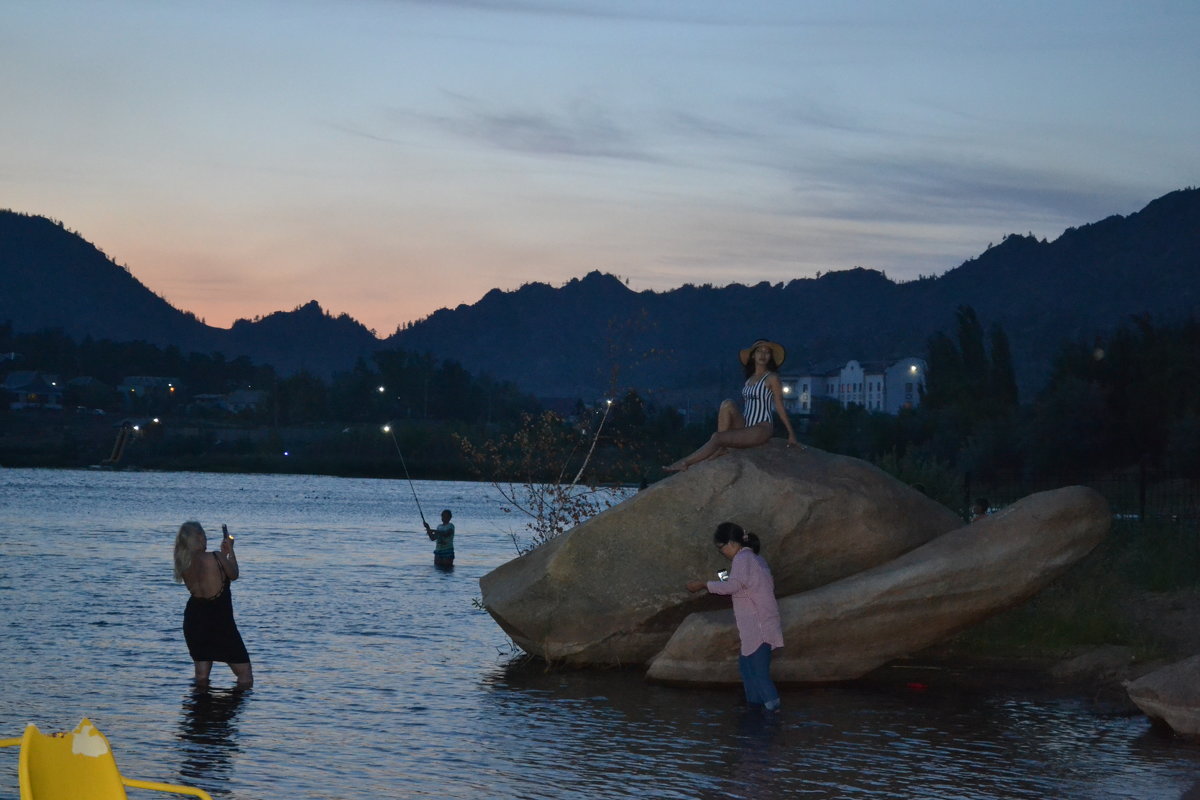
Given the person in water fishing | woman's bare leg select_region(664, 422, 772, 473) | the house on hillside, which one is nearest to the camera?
woman's bare leg select_region(664, 422, 772, 473)

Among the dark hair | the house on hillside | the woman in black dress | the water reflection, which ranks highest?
the house on hillside

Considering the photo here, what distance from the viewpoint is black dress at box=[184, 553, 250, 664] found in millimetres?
13531

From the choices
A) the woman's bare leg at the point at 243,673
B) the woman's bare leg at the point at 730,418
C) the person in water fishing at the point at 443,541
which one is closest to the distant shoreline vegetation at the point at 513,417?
the person in water fishing at the point at 443,541

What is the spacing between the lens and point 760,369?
16.3 metres

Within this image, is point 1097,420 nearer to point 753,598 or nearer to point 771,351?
point 771,351

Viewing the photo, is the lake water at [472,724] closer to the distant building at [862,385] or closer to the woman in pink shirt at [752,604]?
the woman in pink shirt at [752,604]

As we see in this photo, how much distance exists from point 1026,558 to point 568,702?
5238 mm

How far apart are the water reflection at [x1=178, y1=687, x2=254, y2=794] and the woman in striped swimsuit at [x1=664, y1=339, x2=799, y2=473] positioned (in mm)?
5730

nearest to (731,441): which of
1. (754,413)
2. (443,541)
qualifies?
(754,413)

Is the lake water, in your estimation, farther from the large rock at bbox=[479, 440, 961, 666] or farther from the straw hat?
the straw hat

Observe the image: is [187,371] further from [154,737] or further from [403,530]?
[154,737]

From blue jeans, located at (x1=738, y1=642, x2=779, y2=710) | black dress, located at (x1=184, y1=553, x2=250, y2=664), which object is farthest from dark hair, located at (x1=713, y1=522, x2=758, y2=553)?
black dress, located at (x1=184, y1=553, x2=250, y2=664)

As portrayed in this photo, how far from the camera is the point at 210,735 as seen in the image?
12.7 meters

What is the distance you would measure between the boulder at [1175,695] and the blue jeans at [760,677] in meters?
3.47
